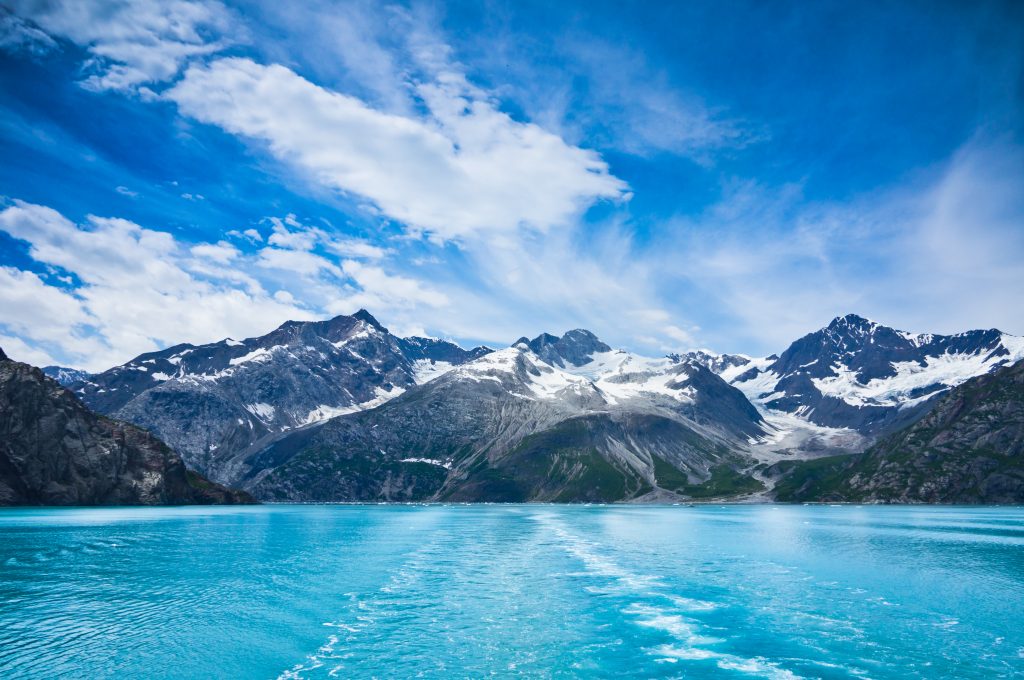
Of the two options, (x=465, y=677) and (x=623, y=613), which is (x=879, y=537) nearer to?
(x=623, y=613)

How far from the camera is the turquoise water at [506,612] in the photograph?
147 ft

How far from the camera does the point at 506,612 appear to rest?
60406 millimetres

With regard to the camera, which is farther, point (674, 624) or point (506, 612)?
point (506, 612)

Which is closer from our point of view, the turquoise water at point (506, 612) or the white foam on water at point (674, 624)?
the white foam on water at point (674, 624)

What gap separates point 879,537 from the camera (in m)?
145

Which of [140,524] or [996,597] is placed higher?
[996,597]

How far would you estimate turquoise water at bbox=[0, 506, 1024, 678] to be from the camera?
4469cm

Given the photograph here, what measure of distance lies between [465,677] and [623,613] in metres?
24.3

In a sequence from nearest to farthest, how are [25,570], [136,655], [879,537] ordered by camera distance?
[136,655], [25,570], [879,537]

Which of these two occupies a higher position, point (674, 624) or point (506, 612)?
point (674, 624)

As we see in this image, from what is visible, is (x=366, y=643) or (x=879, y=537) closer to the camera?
(x=366, y=643)

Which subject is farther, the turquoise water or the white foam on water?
the turquoise water

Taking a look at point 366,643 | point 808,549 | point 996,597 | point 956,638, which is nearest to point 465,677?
point 366,643

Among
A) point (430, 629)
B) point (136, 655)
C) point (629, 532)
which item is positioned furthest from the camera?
point (629, 532)
